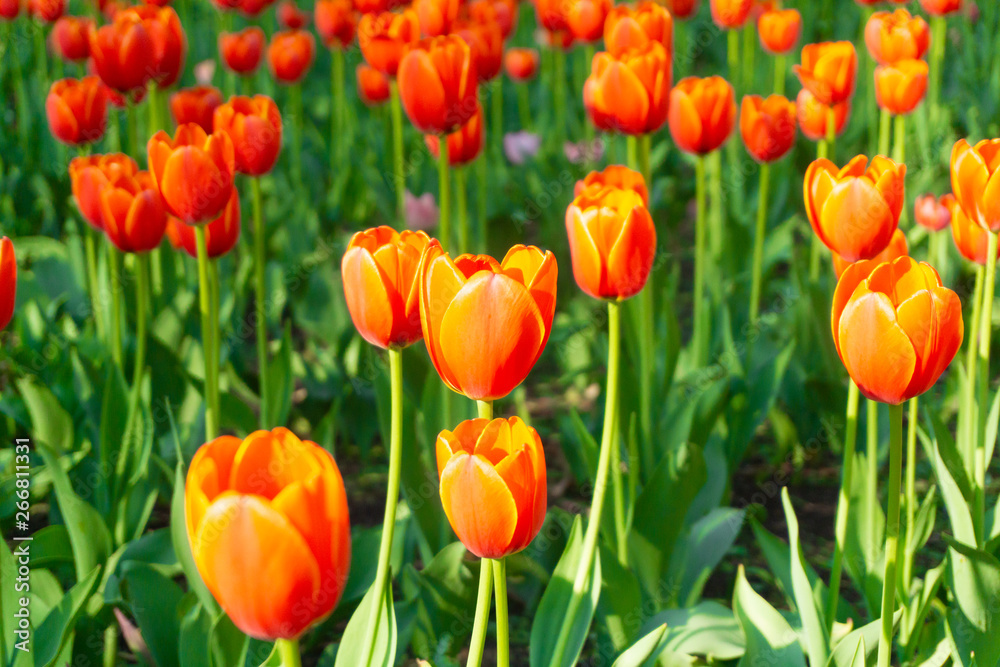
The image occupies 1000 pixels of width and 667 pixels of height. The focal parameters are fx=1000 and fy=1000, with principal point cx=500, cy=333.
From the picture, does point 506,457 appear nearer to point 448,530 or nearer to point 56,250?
point 448,530

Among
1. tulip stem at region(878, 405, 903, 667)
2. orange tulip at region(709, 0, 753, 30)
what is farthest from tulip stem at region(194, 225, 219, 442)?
orange tulip at region(709, 0, 753, 30)

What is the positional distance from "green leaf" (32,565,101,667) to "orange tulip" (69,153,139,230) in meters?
0.75

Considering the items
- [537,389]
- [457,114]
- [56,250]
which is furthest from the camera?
[537,389]

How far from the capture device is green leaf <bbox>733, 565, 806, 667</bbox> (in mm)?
1365

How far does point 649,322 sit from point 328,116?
11.2 feet

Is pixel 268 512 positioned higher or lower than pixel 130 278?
higher

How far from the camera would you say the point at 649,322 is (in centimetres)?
182

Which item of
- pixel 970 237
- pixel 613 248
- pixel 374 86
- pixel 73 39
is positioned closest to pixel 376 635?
pixel 613 248

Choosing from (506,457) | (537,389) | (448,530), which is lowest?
(537,389)

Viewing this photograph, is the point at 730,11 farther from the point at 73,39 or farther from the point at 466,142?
the point at 73,39

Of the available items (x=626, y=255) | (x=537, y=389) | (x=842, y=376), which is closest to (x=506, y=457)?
(x=626, y=255)

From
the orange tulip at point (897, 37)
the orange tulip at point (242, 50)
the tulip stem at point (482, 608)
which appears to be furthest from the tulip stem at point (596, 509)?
the orange tulip at point (242, 50)

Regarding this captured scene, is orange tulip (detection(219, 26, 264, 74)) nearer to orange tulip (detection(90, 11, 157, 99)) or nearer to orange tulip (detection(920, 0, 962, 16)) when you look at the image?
A: orange tulip (detection(90, 11, 157, 99))

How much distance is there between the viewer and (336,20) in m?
3.37
